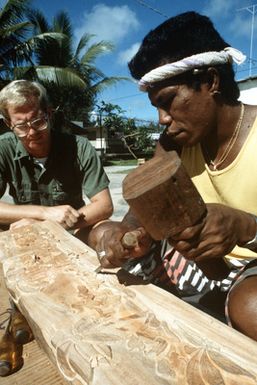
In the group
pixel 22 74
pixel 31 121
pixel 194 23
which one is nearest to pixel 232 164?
pixel 194 23

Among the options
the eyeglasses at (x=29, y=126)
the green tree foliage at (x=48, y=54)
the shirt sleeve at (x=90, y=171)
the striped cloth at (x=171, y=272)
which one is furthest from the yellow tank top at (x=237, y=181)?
the green tree foliage at (x=48, y=54)

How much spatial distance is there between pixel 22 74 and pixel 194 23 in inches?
516

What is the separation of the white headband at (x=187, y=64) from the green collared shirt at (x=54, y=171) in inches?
51.6

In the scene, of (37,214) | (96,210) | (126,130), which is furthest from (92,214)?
(126,130)

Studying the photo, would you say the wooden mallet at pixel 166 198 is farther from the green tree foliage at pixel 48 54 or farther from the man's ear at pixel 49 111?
the green tree foliage at pixel 48 54

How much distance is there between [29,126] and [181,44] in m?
1.38

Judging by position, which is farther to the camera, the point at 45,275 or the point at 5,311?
the point at 5,311

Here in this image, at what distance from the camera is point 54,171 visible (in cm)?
285

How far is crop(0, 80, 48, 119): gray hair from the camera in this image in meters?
2.35

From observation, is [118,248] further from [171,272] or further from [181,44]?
[181,44]

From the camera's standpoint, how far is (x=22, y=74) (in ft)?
42.9

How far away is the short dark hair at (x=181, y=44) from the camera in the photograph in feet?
5.05

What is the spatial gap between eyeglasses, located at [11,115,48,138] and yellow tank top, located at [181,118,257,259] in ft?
4.29

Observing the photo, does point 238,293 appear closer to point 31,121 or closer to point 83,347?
point 83,347
